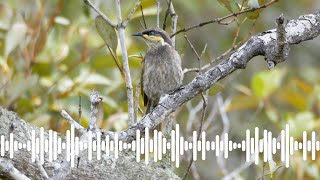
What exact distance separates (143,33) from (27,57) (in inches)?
20.9

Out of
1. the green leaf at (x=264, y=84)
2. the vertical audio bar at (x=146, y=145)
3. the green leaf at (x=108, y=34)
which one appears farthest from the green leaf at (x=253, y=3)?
the green leaf at (x=264, y=84)

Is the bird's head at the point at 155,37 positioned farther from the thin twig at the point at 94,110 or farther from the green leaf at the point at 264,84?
the thin twig at the point at 94,110

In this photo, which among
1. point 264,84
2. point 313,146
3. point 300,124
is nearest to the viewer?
point 313,146

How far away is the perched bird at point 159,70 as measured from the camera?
4.00 m

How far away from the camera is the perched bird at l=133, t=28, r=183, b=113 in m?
4.00

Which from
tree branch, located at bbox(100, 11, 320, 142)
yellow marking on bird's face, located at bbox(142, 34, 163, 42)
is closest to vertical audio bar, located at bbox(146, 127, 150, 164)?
tree branch, located at bbox(100, 11, 320, 142)

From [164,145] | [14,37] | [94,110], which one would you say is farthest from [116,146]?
[14,37]

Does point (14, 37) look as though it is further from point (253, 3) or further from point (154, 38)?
point (253, 3)

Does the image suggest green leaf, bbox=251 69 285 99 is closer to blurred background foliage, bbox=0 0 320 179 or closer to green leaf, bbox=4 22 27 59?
blurred background foliage, bbox=0 0 320 179

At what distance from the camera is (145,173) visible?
2.63 meters

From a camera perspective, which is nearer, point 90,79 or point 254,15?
point 254,15

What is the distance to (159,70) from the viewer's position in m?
4.08

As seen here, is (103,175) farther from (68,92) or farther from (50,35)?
(50,35)

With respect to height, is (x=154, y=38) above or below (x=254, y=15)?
above
